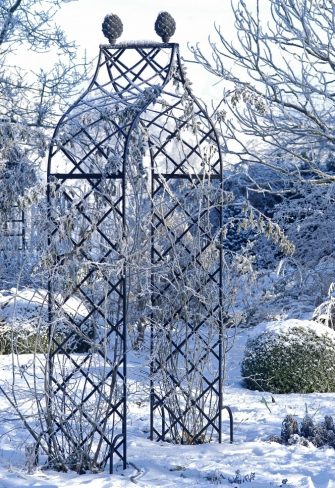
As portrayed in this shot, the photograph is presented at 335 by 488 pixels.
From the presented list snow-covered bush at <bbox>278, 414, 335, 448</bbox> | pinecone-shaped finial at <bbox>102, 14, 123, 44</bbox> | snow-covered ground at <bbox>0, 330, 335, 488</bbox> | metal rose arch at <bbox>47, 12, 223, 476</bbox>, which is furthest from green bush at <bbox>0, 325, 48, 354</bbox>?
pinecone-shaped finial at <bbox>102, 14, 123, 44</bbox>

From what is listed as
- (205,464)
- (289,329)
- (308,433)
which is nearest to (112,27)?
(205,464)

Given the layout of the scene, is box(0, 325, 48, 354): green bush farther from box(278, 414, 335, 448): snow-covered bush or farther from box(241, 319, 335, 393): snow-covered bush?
box(241, 319, 335, 393): snow-covered bush

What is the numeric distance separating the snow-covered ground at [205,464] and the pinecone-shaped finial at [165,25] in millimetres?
2243

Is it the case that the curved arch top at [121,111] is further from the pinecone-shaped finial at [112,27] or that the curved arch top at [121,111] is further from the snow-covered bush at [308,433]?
the snow-covered bush at [308,433]

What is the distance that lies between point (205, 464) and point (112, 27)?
274 centimetres

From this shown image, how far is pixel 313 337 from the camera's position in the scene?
7.50 m

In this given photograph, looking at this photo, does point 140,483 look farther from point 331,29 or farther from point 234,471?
point 331,29

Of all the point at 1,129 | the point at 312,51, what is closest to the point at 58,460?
the point at 1,129

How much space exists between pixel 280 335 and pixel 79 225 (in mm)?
3301

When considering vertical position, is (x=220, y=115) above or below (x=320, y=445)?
above

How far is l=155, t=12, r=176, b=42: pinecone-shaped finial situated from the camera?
5.31 metres

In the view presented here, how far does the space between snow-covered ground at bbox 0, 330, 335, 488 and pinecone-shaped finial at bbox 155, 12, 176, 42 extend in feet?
7.36

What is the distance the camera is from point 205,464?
4.80 metres

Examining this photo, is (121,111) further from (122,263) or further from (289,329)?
(289,329)
